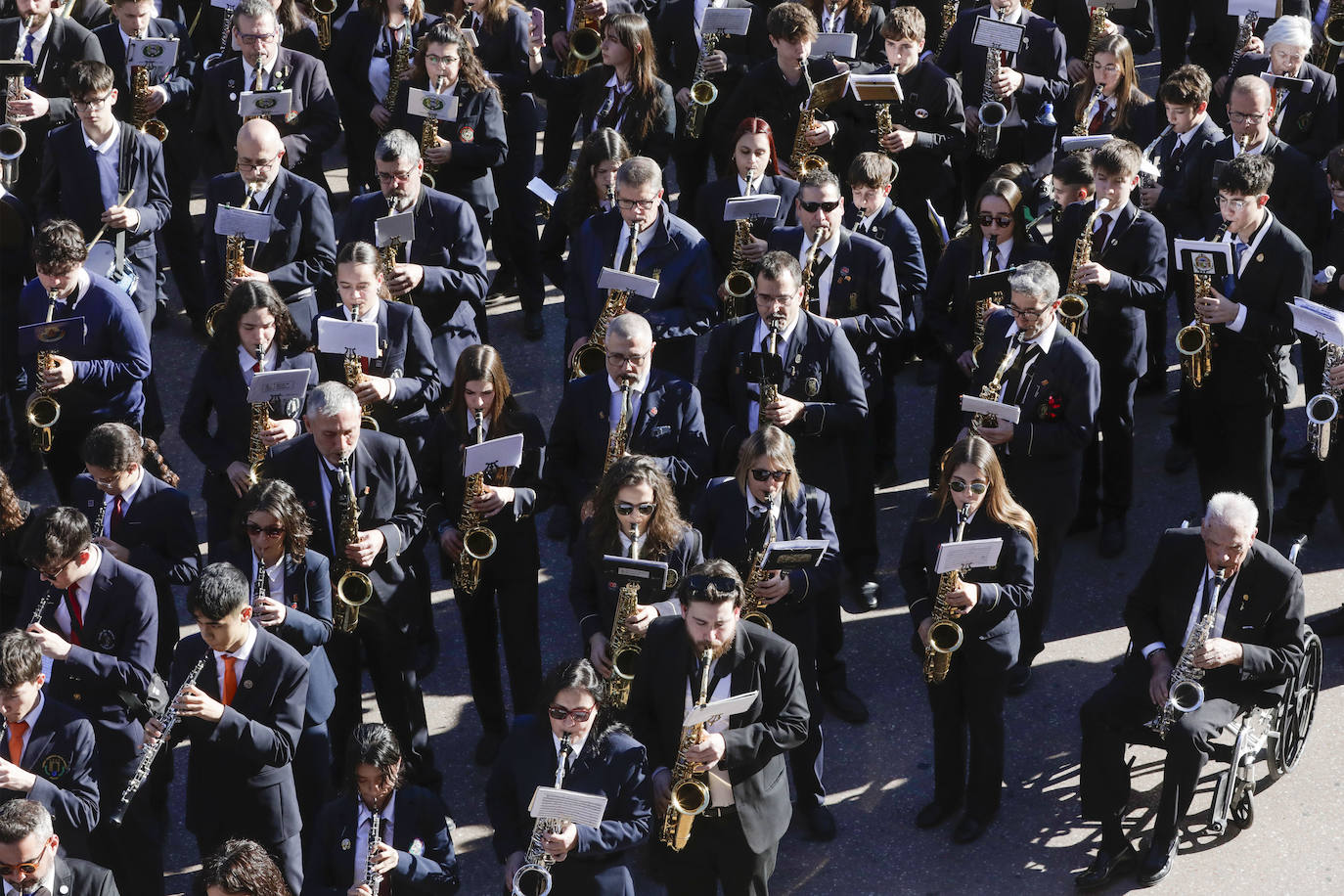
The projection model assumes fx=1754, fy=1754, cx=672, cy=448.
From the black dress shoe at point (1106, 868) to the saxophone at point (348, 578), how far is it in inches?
124

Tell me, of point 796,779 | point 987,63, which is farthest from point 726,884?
point 987,63

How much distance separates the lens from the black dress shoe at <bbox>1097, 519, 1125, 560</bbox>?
898 cm

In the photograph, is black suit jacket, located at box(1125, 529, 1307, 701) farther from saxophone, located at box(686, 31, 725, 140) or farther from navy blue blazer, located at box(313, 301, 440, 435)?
saxophone, located at box(686, 31, 725, 140)

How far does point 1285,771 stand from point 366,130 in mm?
6603

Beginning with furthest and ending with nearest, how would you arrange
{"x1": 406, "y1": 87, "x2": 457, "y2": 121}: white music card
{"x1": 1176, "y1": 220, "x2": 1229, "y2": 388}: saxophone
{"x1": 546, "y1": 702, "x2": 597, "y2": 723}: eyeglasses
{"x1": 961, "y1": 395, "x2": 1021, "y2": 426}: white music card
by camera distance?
{"x1": 406, "y1": 87, "x2": 457, "y2": 121}: white music card
{"x1": 1176, "y1": 220, "x2": 1229, "y2": 388}: saxophone
{"x1": 961, "y1": 395, "x2": 1021, "y2": 426}: white music card
{"x1": 546, "y1": 702, "x2": 597, "y2": 723}: eyeglasses

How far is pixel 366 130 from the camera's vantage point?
1094 centimetres

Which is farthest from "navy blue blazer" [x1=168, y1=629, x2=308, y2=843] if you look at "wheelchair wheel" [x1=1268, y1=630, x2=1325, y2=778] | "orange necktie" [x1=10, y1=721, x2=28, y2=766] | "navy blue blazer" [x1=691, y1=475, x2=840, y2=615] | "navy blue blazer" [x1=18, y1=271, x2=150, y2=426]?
"wheelchair wheel" [x1=1268, y1=630, x2=1325, y2=778]

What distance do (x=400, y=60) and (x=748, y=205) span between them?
8.92ft

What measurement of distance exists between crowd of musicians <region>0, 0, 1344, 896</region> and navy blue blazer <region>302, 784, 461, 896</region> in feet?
0.05

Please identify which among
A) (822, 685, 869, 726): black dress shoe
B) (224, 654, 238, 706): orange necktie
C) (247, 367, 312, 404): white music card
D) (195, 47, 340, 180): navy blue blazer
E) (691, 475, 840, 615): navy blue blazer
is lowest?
(822, 685, 869, 726): black dress shoe

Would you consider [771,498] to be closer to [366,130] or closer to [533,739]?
[533,739]

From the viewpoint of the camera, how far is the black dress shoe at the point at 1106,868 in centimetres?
706

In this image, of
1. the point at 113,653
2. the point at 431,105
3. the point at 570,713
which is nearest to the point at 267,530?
the point at 113,653

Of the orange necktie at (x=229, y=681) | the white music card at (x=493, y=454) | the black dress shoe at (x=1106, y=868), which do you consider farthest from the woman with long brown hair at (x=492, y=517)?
the black dress shoe at (x=1106, y=868)
